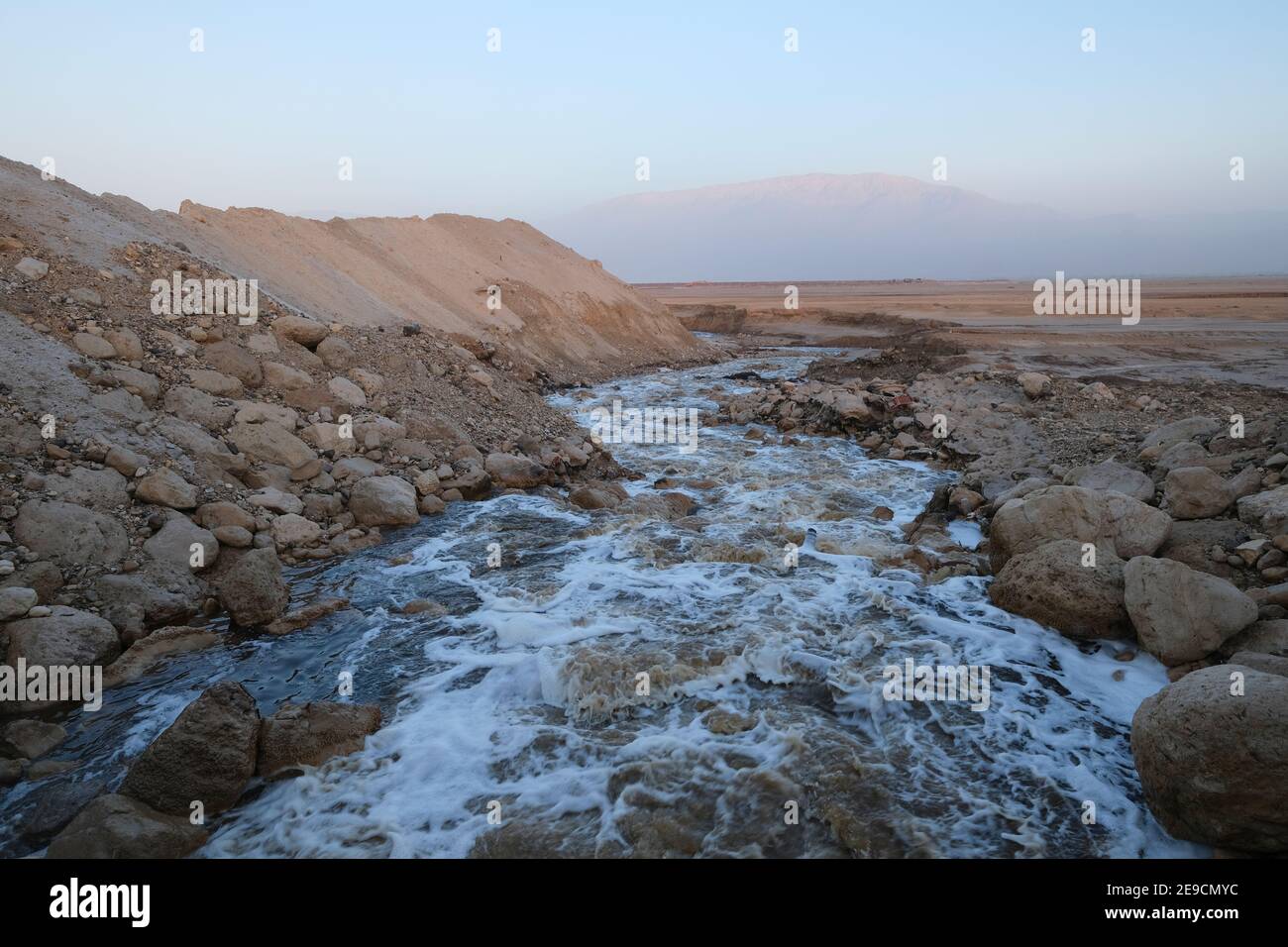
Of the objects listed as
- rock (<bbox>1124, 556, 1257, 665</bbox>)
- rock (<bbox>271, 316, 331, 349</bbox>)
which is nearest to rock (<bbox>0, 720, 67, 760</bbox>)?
rock (<bbox>271, 316, 331, 349</bbox>)

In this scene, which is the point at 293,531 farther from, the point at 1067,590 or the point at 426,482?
the point at 1067,590

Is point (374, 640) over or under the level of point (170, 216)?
under

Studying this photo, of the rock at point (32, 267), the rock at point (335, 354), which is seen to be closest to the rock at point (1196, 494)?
the rock at point (335, 354)

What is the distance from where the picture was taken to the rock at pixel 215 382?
356 inches

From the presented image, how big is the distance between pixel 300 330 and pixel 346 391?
4.94ft

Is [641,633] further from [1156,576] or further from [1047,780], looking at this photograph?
[1156,576]

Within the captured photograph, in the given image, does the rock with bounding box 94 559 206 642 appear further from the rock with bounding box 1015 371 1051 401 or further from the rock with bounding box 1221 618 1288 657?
the rock with bounding box 1015 371 1051 401

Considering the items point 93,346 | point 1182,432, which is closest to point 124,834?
point 93,346

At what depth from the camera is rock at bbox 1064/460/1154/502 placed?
8000 mm

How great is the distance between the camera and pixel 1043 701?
5.29m

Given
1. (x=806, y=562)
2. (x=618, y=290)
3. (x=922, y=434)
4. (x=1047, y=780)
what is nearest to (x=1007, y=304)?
(x=618, y=290)

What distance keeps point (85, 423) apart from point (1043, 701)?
369 inches

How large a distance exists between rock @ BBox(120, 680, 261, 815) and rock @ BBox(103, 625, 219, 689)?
1.36 metres

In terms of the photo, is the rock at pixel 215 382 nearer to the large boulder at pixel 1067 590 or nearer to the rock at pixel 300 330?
the rock at pixel 300 330
